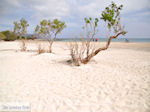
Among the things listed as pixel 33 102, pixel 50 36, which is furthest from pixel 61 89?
pixel 50 36

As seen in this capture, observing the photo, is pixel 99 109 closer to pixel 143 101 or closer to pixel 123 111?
pixel 123 111

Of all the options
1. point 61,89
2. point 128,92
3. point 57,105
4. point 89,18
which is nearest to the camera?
point 57,105

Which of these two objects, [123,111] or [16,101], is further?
[16,101]

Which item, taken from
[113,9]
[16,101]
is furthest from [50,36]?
[16,101]

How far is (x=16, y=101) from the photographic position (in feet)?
10.2

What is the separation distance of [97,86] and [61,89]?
1376 mm

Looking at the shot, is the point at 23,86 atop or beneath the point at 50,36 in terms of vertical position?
beneath

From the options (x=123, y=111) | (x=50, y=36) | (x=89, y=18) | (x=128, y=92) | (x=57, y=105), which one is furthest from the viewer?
(x=50, y=36)

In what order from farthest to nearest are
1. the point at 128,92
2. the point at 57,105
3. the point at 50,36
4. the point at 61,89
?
the point at 50,36 < the point at 61,89 < the point at 128,92 < the point at 57,105

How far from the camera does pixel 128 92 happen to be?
361 cm

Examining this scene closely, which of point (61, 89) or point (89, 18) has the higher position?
point (89, 18)

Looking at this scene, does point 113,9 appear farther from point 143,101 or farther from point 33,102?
point 33,102

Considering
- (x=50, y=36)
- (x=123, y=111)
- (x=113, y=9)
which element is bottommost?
(x=123, y=111)

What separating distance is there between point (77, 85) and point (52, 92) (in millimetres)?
1053
